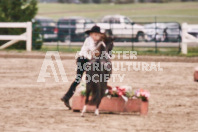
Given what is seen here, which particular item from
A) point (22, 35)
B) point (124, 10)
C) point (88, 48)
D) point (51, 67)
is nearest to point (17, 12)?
point (22, 35)

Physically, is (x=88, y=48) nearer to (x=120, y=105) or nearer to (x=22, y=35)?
(x=120, y=105)

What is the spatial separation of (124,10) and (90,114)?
173 feet

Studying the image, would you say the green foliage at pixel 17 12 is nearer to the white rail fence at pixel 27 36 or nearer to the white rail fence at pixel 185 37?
the white rail fence at pixel 27 36

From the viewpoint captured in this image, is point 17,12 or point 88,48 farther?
point 17,12

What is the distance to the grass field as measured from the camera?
193 feet

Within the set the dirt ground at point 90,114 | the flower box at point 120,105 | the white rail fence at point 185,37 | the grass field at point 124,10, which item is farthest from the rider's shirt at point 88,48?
the grass field at point 124,10

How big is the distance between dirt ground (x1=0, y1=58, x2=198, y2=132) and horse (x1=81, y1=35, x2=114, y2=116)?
1.12 feet

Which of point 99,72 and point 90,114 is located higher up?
point 99,72

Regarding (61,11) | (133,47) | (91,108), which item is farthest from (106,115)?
(61,11)

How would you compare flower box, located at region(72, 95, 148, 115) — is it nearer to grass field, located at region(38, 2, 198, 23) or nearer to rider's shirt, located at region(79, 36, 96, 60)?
rider's shirt, located at region(79, 36, 96, 60)

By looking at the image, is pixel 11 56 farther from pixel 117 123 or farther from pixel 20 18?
pixel 117 123

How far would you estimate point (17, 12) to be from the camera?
1138 inches

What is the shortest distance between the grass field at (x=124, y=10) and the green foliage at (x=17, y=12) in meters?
28.2

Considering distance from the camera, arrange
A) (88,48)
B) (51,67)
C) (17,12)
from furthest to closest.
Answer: (17,12) < (51,67) < (88,48)
